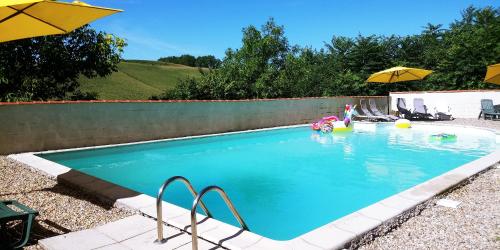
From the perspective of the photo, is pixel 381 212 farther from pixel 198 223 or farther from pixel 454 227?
pixel 198 223

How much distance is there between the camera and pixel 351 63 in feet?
96.6

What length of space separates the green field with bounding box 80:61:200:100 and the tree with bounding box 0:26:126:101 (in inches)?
479

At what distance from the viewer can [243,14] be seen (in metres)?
36.1

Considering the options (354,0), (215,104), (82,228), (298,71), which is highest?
(354,0)

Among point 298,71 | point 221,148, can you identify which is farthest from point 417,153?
point 298,71

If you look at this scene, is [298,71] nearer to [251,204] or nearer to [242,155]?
[242,155]

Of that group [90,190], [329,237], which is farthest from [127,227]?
[329,237]

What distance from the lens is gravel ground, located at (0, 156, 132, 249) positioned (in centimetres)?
390

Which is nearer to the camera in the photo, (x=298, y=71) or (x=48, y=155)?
(x=48, y=155)

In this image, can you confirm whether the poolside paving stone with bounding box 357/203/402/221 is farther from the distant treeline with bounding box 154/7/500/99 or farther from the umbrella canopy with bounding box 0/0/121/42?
the distant treeline with bounding box 154/7/500/99

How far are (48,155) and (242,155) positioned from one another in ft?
16.5

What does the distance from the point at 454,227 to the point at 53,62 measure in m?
15.2

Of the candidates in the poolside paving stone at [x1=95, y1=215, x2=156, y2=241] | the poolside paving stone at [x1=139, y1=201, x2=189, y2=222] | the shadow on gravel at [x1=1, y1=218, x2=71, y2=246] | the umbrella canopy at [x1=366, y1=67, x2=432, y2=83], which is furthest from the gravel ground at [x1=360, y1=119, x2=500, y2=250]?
the umbrella canopy at [x1=366, y1=67, x2=432, y2=83]

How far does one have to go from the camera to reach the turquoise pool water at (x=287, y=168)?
226 inches
